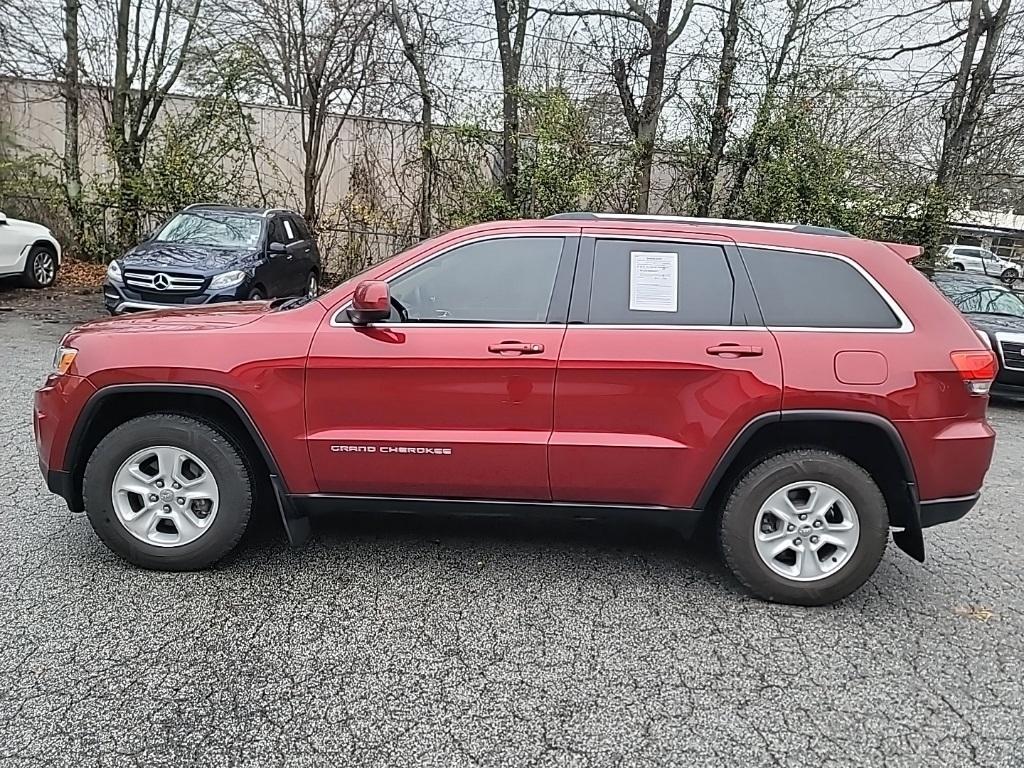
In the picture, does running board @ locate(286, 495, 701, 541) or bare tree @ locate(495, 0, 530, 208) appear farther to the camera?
bare tree @ locate(495, 0, 530, 208)

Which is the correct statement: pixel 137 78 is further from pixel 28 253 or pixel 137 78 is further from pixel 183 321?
pixel 183 321

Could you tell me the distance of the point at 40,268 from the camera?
12.9 m

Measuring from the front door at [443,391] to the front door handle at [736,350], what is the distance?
0.69 metres

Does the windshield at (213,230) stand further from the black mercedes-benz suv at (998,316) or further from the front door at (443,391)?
the black mercedes-benz suv at (998,316)

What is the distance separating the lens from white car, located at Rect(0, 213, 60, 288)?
12.2 meters

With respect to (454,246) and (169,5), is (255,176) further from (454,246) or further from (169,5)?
(454,246)

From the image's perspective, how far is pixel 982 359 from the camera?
3396mm

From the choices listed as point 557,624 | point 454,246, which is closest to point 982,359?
point 557,624

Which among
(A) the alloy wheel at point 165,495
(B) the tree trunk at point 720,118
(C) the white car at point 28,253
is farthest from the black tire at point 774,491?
(C) the white car at point 28,253

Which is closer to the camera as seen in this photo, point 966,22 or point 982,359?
point 982,359

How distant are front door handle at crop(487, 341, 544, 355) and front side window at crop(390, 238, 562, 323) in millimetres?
157

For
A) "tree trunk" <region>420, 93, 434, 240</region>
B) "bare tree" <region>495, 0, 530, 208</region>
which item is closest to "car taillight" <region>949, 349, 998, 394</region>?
"bare tree" <region>495, 0, 530, 208</region>

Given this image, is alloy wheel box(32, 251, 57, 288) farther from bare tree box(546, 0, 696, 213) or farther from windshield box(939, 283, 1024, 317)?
windshield box(939, 283, 1024, 317)

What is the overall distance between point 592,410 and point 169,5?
1461 centimetres
